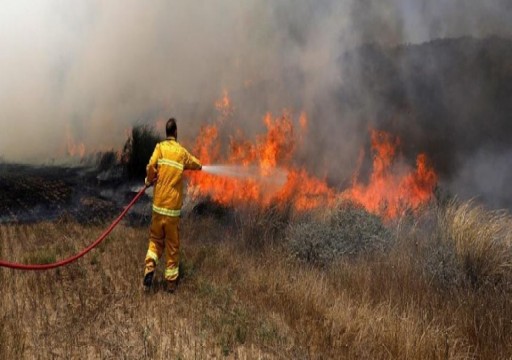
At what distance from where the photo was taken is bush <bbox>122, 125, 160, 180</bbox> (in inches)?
620

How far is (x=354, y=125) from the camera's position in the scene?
15.6m

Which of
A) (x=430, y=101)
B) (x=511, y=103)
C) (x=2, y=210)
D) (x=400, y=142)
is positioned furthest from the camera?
(x=430, y=101)

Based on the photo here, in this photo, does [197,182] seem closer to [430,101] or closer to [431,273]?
[431,273]

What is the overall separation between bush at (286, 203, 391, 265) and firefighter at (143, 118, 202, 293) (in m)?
2.56

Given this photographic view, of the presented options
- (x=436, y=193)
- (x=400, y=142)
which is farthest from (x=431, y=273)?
(x=400, y=142)

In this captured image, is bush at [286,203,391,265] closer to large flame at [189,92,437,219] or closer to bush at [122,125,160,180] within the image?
large flame at [189,92,437,219]

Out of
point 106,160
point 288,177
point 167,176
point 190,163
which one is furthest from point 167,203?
point 106,160

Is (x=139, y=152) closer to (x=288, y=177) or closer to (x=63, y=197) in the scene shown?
(x=63, y=197)

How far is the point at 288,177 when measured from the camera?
13.3 meters

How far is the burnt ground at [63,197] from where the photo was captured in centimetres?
1097

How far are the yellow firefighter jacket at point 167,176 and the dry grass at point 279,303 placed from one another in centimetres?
116

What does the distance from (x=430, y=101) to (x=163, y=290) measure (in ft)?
52.1

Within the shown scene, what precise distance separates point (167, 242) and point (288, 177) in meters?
8.05

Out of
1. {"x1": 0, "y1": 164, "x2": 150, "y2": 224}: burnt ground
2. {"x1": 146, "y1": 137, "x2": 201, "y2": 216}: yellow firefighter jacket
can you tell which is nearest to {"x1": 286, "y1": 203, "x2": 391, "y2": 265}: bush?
{"x1": 146, "y1": 137, "x2": 201, "y2": 216}: yellow firefighter jacket
